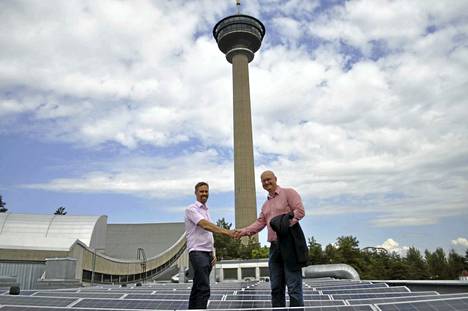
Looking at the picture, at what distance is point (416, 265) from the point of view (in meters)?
47.8

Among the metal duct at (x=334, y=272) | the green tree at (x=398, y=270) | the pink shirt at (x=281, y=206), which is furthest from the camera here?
the green tree at (x=398, y=270)

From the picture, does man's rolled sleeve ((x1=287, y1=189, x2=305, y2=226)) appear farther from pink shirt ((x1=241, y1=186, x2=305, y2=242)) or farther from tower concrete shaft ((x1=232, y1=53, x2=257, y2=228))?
tower concrete shaft ((x1=232, y1=53, x2=257, y2=228))

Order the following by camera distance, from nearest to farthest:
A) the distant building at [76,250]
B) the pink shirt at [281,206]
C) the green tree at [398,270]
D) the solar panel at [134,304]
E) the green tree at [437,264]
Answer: the pink shirt at [281,206] → the solar panel at [134,304] → the distant building at [76,250] → the green tree at [398,270] → the green tree at [437,264]

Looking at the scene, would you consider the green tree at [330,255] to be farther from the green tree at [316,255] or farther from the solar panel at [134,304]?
the solar panel at [134,304]

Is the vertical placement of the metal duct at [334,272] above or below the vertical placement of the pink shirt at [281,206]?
below

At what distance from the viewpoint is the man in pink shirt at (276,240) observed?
4.62m

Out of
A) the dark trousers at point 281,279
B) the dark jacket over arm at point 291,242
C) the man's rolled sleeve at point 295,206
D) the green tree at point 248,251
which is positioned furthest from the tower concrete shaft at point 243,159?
the dark jacket over arm at point 291,242

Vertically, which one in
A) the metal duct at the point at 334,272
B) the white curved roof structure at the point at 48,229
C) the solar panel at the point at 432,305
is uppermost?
the white curved roof structure at the point at 48,229

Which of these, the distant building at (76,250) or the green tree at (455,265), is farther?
the green tree at (455,265)

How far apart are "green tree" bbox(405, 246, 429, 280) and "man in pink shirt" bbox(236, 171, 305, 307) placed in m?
45.0

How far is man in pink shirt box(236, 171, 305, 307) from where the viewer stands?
4621 millimetres

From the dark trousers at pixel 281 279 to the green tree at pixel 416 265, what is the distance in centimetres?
4495

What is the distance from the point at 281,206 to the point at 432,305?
210 centimetres

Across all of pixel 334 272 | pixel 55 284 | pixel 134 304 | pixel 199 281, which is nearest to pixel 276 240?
pixel 199 281
